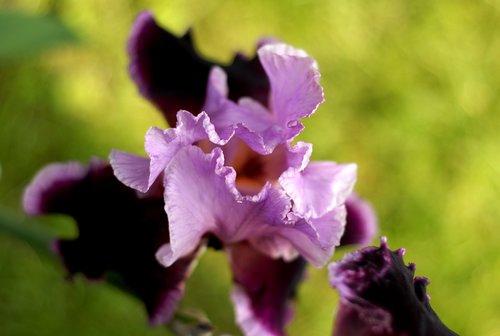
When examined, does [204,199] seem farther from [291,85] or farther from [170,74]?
[170,74]

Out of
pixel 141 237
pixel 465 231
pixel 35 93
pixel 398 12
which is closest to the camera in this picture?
pixel 141 237

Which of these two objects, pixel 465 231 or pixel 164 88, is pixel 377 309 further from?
pixel 465 231

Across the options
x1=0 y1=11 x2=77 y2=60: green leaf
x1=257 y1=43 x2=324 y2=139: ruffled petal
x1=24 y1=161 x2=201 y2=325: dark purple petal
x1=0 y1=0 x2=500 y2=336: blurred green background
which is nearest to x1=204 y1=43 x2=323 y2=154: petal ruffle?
x1=257 y1=43 x2=324 y2=139: ruffled petal

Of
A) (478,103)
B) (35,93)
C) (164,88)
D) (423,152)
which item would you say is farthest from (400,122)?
(164,88)

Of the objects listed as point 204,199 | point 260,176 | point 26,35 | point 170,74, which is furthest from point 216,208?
point 26,35

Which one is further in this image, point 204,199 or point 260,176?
point 260,176

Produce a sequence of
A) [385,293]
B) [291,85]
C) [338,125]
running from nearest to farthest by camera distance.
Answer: [385,293], [291,85], [338,125]

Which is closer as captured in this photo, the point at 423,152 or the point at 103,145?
the point at 103,145
